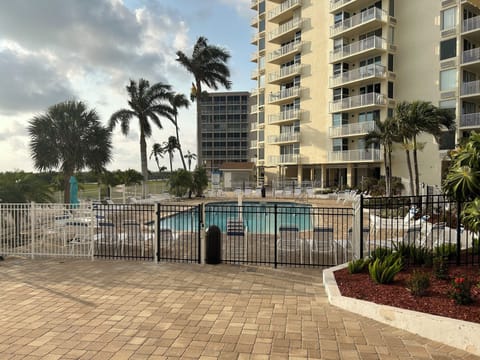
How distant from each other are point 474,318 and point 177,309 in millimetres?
4305

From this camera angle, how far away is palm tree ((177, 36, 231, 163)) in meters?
37.1

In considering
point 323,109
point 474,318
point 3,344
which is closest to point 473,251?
point 474,318

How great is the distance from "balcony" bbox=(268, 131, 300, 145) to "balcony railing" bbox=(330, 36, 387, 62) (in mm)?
9261

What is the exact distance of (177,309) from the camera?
5.64 m

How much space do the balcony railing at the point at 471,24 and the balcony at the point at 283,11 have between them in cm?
1883

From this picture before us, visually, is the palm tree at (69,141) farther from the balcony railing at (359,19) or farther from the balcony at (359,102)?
the balcony railing at (359,19)

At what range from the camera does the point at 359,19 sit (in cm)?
3369

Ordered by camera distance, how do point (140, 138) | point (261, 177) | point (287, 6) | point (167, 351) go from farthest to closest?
point (261, 177) → point (287, 6) → point (140, 138) → point (167, 351)

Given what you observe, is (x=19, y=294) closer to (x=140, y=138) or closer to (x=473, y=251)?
(x=473, y=251)

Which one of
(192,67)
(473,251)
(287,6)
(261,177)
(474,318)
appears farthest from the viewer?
(261,177)

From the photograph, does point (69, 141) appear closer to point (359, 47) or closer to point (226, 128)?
point (359, 47)

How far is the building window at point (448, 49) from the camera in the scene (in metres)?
28.3

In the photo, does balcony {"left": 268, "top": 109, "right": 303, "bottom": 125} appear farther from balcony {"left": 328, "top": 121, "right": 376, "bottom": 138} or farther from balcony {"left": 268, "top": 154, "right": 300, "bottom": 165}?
balcony {"left": 328, "top": 121, "right": 376, "bottom": 138}

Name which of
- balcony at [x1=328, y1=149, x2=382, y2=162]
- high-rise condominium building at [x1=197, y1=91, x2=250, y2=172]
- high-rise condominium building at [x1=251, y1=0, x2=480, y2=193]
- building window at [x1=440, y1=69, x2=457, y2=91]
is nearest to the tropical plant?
high-rise condominium building at [x1=251, y1=0, x2=480, y2=193]
